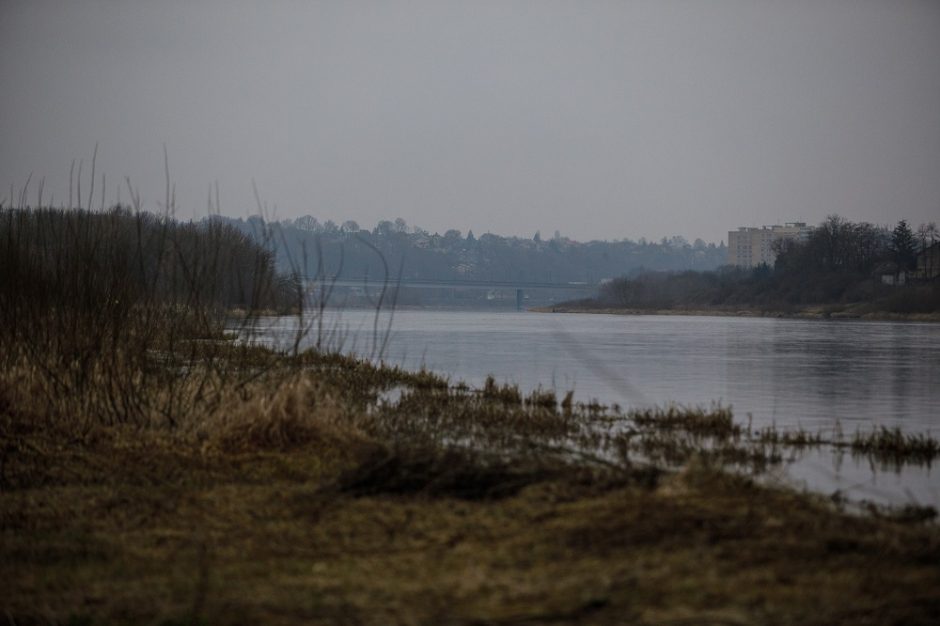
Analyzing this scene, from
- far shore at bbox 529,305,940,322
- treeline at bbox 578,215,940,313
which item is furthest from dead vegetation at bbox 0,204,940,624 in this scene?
treeline at bbox 578,215,940,313

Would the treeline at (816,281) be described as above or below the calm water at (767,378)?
above

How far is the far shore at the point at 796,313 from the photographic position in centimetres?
10500

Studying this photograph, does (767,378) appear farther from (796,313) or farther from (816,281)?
A: (816,281)

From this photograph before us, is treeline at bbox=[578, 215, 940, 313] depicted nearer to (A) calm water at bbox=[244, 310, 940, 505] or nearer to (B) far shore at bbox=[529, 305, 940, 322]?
(B) far shore at bbox=[529, 305, 940, 322]

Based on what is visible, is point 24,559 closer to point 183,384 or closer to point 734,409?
point 183,384

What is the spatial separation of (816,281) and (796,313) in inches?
462

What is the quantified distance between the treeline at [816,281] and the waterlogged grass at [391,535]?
113 metres

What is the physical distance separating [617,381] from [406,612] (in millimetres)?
21141

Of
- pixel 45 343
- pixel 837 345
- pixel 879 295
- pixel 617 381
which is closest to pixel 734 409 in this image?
pixel 617 381

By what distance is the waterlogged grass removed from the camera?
544cm

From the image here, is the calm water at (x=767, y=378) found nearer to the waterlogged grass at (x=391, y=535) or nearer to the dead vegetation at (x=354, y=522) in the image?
the dead vegetation at (x=354, y=522)

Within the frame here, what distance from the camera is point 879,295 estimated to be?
118 metres

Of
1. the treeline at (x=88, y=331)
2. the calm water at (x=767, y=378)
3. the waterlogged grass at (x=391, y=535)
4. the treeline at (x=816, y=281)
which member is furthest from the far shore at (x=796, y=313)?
the waterlogged grass at (x=391, y=535)

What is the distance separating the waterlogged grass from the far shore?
101324 mm
